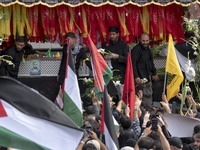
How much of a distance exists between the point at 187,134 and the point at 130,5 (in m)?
5.63

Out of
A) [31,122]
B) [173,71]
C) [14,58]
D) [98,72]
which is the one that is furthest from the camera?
[14,58]

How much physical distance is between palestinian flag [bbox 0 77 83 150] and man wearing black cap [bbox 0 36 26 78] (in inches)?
305

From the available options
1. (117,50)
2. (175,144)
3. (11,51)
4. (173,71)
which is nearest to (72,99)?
(175,144)

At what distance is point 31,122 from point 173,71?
20.0ft

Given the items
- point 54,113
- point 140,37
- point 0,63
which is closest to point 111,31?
point 140,37

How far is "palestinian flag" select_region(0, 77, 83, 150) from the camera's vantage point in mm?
6656

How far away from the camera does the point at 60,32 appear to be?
1523cm

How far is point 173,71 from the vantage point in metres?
12.4

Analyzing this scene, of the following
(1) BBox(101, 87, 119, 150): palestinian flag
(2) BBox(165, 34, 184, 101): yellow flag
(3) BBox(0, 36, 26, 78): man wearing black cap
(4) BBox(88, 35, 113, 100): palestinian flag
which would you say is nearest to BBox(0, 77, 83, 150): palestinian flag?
(1) BBox(101, 87, 119, 150): palestinian flag

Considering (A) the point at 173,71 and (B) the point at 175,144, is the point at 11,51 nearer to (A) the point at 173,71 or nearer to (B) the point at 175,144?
(A) the point at 173,71

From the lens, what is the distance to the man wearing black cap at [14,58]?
47.4 ft

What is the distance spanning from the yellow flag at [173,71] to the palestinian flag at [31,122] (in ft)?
19.3

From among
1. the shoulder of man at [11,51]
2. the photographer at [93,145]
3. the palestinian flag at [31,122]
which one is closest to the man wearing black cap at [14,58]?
the shoulder of man at [11,51]

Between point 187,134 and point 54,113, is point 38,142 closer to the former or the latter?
point 54,113
